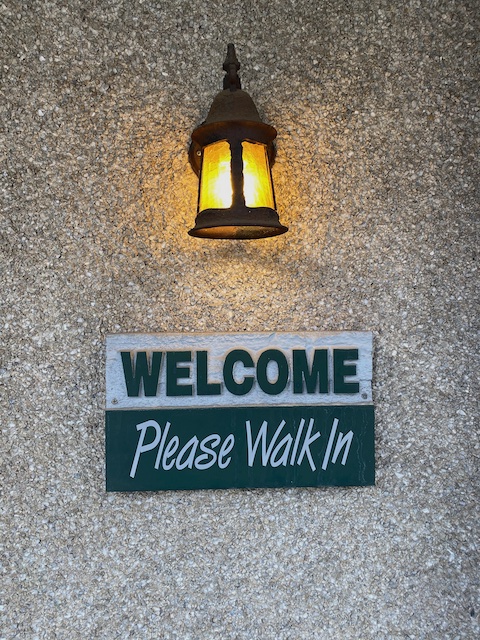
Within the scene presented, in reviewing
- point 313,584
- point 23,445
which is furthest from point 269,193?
point 313,584

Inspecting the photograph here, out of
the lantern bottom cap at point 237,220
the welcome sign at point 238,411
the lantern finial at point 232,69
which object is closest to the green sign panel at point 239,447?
the welcome sign at point 238,411

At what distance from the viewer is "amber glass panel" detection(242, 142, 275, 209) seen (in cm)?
138

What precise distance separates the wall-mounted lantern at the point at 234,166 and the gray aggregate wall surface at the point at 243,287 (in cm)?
20

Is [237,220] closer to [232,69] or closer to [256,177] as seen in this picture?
[256,177]

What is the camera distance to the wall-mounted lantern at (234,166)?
1357 millimetres

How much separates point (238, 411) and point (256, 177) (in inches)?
26.7

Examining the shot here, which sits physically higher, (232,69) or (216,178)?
(232,69)

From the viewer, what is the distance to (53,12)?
161 centimetres

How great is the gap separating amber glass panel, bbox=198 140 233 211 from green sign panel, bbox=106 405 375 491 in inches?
23.9

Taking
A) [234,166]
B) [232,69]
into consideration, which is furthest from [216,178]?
[232,69]

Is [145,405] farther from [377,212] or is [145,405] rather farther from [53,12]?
[53,12]

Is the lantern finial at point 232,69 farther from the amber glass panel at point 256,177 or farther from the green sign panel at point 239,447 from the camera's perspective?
the green sign panel at point 239,447

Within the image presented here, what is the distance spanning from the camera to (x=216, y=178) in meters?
1.40

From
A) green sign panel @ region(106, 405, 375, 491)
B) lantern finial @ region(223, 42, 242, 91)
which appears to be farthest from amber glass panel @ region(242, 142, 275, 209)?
green sign panel @ region(106, 405, 375, 491)
